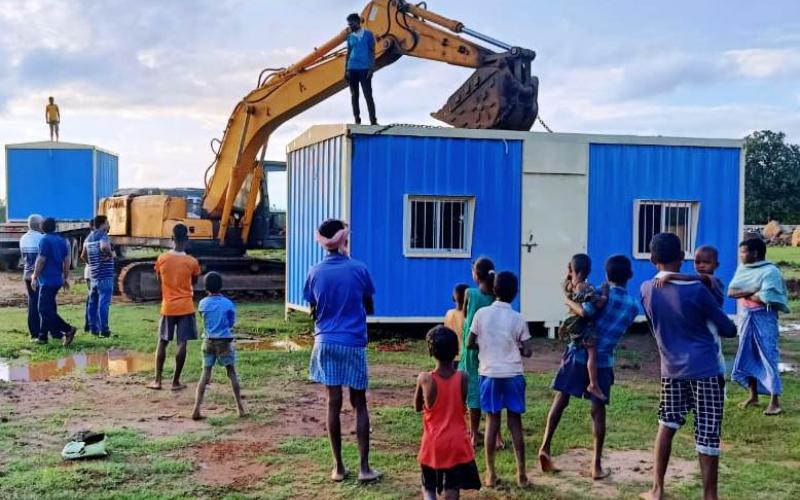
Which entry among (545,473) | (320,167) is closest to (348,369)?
(545,473)

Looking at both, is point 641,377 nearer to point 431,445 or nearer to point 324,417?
point 324,417

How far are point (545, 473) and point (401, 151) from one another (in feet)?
22.5

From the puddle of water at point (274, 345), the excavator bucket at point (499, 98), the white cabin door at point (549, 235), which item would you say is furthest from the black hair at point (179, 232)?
the excavator bucket at point (499, 98)

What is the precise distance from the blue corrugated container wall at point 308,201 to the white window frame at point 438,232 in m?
0.95

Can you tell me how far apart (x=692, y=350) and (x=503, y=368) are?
119 centimetres

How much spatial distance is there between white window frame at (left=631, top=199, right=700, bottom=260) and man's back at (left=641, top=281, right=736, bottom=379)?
8.02 metres

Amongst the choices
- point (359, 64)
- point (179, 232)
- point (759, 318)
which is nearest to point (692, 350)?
point (759, 318)

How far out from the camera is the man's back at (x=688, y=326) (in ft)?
16.3

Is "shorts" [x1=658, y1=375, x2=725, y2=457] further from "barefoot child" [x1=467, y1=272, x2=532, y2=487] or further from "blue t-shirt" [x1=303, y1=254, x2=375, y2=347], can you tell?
"blue t-shirt" [x1=303, y1=254, x2=375, y2=347]

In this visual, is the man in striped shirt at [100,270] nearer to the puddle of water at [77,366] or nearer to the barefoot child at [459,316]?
the puddle of water at [77,366]

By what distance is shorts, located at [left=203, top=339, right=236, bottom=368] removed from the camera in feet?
24.5

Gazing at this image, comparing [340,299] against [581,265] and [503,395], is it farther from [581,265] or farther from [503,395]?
[581,265]

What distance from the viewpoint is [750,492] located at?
5598 mm

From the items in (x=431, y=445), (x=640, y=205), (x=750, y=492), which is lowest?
(x=750, y=492)
